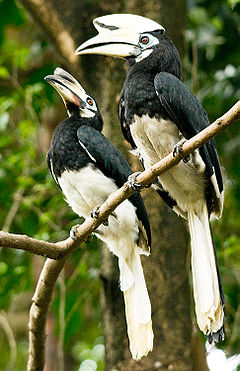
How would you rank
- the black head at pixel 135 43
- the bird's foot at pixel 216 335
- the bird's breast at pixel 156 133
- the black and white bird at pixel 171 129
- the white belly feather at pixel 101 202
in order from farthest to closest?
the white belly feather at pixel 101 202
the black head at pixel 135 43
the bird's breast at pixel 156 133
the black and white bird at pixel 171 129
the bird's foot at pixel 216 335

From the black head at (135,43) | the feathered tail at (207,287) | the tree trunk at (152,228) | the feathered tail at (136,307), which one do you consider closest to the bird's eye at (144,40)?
the black head at (135,43)

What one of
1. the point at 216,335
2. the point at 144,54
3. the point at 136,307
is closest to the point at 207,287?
the point at 216,335

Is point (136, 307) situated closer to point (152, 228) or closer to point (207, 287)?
point (207, 287)

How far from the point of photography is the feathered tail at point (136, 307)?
282 centimetres

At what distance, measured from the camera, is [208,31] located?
13.8 feet

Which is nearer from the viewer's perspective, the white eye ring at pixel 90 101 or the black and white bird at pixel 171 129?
the black and white bird at pixel 171 129

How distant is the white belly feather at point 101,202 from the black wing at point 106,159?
0.04 meters

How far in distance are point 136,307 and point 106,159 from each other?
0.69 meters

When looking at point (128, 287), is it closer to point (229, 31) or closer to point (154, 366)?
point (154, 366)

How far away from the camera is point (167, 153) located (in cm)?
284

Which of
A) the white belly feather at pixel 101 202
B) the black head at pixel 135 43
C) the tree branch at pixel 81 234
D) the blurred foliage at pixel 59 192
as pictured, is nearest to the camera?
the tree branch at pixel 81 234

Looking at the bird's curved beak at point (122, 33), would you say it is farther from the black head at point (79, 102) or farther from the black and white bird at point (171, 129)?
the black head at point (79, 102)

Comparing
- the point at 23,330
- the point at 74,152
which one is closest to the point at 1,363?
the point at 23,330

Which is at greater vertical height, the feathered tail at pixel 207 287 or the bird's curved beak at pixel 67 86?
the bird's curved beak at pixel 67 86
